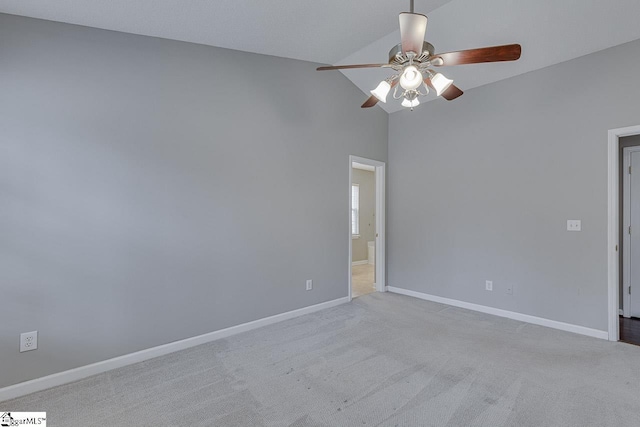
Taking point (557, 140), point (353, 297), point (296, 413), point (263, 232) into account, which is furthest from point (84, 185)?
point (557, 140)

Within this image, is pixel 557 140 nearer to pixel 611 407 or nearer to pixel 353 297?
pixel 611 407

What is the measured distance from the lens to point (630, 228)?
365cm

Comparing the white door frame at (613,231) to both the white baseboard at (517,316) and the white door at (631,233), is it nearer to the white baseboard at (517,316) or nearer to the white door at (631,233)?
the white baseboard at (517,316)

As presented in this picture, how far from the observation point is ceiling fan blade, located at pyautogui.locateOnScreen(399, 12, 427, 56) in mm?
1674

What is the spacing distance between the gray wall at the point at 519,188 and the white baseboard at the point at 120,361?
2343mm

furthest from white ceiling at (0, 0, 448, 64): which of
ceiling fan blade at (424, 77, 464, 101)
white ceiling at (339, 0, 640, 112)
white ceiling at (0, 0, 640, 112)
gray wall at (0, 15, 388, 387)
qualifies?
ceiling fan blade at (424, 77, 464, 101)

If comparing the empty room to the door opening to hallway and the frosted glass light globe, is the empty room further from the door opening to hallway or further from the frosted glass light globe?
the door opening to hallway

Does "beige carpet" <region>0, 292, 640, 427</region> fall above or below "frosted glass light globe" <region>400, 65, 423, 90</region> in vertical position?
below

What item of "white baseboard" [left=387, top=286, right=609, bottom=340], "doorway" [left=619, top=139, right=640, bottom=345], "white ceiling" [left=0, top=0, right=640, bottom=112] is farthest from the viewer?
"doorway" [left=619, top=139, right=640, bottom=345]

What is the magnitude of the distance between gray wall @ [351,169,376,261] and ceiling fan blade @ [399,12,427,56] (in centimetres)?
582

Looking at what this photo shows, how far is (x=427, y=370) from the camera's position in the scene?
2371 mm

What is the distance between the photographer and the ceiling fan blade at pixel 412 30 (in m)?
1.67

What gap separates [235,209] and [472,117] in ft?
10.4

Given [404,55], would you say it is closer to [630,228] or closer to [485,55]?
[485,55]
